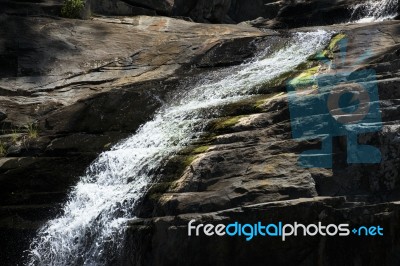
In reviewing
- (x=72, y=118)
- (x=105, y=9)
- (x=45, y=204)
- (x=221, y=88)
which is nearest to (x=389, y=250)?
(x=45, y=204)

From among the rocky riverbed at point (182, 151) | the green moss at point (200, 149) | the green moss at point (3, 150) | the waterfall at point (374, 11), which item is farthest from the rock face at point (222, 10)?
the green moss at point (200, 149)

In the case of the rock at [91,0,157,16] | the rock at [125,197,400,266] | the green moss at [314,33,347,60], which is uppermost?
the rock at [91,0,157,16]

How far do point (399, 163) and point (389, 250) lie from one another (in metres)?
1.28

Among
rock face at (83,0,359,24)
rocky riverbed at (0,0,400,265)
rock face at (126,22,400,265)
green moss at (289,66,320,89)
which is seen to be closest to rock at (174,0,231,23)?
rock face at (83,0,359,24)

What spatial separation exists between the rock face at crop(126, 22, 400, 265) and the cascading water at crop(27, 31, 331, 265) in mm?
554

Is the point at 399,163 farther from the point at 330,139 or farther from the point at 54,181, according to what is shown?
the point at 54,181

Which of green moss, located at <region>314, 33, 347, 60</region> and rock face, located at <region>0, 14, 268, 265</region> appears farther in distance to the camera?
green moss, located at <region>314, 33, 347, 60</region>

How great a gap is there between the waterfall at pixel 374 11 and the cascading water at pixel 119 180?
7673 mm

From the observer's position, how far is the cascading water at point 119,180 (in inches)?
393

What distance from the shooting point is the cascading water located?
393 inches

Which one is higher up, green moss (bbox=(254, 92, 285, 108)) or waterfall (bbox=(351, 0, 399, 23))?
waterfall (bbox=(351, 0, 399, 23))

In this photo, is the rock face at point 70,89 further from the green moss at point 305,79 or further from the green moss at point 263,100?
the green moss at point 305,79

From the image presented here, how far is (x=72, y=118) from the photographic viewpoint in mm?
13719

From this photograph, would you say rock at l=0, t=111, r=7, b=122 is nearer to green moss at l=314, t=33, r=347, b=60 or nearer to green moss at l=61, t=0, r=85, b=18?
green moss at l=61, t=0, r=85, b=18
